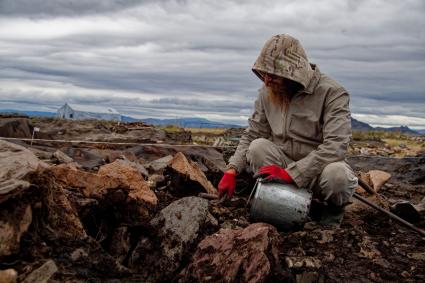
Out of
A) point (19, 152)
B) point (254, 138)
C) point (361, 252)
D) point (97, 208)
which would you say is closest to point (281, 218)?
point (361, 252)

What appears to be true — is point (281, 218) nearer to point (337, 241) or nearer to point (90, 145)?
point (337, 241)

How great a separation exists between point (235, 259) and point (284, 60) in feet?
5.62

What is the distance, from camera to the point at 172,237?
11.8 feet

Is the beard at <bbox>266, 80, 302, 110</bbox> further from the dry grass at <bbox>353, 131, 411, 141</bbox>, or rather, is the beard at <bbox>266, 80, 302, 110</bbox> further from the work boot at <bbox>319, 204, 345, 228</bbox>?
the dry grass at <bbox>353, 131, 411, 141</bbox>

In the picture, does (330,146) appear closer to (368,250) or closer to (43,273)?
(368,250)

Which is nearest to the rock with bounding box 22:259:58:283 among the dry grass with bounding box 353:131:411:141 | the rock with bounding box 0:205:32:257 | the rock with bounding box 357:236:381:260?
the rock with bounding box 0:205:32:257

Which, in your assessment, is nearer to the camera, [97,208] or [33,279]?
[33,279]

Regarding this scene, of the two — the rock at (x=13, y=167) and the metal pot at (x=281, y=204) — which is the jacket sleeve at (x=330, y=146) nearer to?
the metal pot at (x=281, y=204)

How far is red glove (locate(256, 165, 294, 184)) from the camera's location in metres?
4.25

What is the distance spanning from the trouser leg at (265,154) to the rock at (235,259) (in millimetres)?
1321

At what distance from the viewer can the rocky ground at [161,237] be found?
2977 millimetres

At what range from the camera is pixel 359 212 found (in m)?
5.29

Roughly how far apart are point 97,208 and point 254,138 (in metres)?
1.75

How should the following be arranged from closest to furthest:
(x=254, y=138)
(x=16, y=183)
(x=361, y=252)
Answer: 1. (x=16, y=183)
2. (x=361, y=252)
3. (x=254, y=138)
